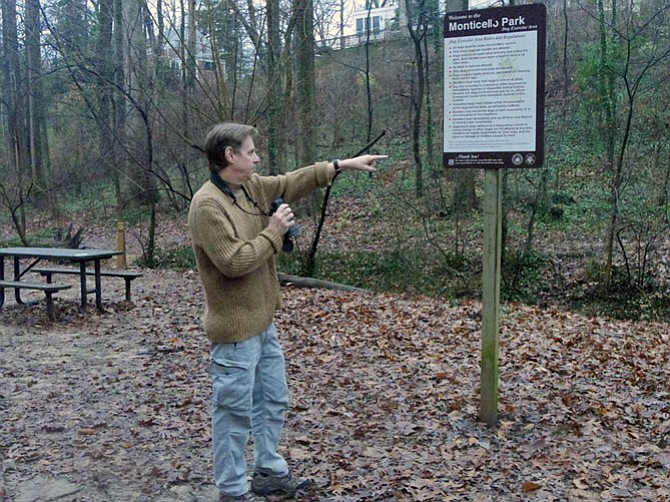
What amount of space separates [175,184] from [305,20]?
10500mm

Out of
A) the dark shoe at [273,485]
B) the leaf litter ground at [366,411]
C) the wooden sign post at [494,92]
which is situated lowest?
the leaf litter ground at [366,411]

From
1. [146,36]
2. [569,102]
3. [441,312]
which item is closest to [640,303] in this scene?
[441,312]

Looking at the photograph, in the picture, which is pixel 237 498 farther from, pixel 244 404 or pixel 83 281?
pixel 83 281

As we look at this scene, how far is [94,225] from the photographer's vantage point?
23469 mm

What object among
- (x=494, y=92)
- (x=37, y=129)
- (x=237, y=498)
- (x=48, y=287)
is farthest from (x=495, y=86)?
(x=37, y=129)

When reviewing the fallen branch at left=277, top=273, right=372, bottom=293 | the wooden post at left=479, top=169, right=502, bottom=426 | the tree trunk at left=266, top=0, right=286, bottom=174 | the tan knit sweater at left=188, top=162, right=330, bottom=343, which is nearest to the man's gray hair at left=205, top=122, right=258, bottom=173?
the tan knit sweater at left=188, top=162, right=330, bottom=343

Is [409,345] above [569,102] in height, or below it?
below

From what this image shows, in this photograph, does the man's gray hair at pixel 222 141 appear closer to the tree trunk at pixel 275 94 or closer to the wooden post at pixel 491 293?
the wooden post at pixel 491 293

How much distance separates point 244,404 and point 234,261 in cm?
73

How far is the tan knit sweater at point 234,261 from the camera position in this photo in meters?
3.49

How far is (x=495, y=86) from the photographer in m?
4.74

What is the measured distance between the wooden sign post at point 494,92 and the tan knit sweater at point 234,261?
1.61m

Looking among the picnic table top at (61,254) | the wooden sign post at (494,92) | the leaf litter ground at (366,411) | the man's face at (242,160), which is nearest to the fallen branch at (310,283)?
the leaf litter ground at (366,411)

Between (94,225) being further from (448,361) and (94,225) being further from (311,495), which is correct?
(311,495)
